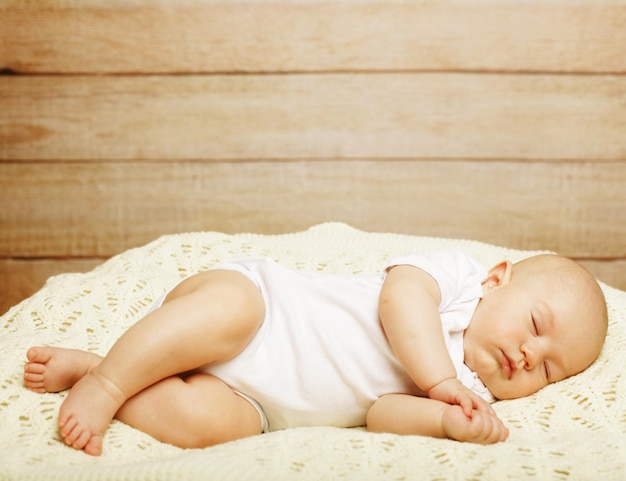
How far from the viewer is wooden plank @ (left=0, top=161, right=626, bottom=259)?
1.83 m

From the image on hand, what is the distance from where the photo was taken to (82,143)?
1.82 meters

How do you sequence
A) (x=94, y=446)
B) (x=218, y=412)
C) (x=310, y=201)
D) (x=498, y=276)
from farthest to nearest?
(x=310, y=201), (x=498, y=276), (x=218, y=412), (x=94, y=446)

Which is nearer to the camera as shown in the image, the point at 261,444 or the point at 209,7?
the point at 261,444

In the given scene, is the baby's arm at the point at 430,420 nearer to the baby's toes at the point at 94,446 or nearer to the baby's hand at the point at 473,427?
the baby's hand at the point at 473,427

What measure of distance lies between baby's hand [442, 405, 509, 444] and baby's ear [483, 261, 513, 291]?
297 millimetres

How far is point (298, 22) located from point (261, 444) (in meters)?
1.17

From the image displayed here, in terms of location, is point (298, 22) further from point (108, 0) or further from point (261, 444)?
point (261, 444)

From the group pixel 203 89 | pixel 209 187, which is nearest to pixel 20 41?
pixel 203 89

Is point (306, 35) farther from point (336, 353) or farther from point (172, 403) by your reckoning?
point (172, 403)

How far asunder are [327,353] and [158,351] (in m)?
0.27

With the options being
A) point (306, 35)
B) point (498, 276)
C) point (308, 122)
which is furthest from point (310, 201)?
point (498, 276)

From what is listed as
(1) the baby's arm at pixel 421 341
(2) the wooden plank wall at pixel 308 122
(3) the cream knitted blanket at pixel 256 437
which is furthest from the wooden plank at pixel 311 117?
(1) the baby's arm at pixel 421 341

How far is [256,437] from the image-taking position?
0.96 metres

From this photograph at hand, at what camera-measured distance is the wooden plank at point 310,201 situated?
6.02 feet
